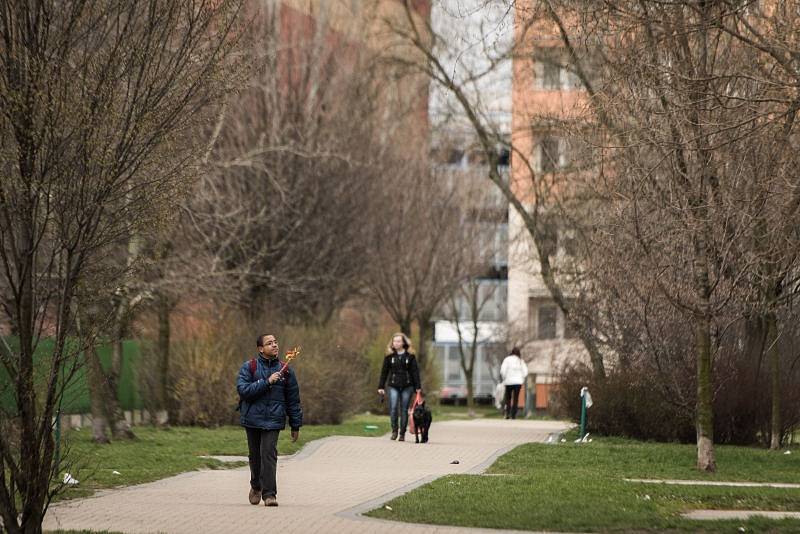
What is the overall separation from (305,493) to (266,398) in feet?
5.73

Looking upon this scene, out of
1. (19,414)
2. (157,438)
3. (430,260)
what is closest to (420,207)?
(430,260)

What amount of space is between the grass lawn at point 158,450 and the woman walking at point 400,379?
4.39ft

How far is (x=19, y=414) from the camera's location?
34.9 ft

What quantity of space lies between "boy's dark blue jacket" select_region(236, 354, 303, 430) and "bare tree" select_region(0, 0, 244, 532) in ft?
9.45

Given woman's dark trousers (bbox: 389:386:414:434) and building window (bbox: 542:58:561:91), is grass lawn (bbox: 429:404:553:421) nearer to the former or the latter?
building window (bbox: 542:58:561:91)

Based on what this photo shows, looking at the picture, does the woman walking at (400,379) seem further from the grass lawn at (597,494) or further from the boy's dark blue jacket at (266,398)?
the boy's dark blue jacket at (266,398)

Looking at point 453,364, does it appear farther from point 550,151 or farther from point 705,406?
point 705,406

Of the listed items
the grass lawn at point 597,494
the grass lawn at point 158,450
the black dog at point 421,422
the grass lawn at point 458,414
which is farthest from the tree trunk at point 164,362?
the grass lawn at point 597,494

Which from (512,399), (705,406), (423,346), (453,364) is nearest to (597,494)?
(705,406)

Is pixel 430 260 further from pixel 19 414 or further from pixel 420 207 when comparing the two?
pixel 19 414

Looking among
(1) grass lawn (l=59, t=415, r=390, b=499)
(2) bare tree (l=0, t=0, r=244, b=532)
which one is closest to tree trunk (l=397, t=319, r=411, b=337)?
(1) grass lawn (l=59, t=415, r=390, b=499)

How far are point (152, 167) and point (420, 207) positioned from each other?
34731mm

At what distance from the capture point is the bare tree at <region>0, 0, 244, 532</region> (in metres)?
10.6

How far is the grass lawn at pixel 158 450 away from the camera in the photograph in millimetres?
17438
